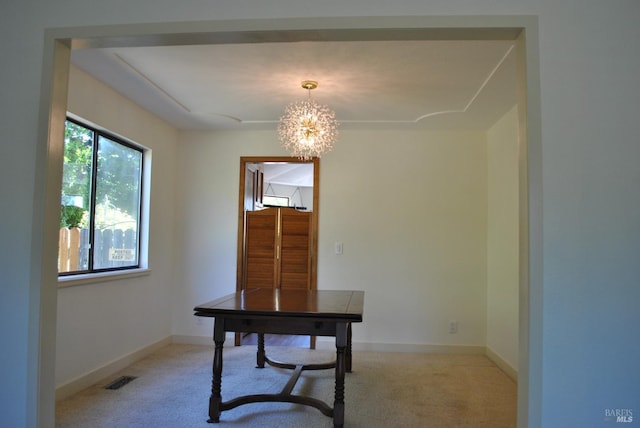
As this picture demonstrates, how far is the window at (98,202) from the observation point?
3.30 meters

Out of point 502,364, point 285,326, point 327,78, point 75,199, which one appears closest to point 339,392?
point 285,326

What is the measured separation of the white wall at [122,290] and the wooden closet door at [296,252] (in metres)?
1.28

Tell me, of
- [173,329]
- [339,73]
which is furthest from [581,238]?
[173,329]

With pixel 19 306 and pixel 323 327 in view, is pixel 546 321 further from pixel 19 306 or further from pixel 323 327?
pixel 19 306

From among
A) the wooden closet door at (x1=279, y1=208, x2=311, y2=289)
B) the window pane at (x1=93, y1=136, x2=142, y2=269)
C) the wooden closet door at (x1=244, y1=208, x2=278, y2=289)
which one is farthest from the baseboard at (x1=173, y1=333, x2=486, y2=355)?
the window pane at (x1=93, y1=136, x2=142, y2=269)

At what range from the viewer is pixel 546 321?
1768 millimetres

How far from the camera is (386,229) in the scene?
186 inches

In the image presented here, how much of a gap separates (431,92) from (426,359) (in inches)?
103

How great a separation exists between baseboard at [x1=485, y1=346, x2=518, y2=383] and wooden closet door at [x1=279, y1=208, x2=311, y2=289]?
201cm

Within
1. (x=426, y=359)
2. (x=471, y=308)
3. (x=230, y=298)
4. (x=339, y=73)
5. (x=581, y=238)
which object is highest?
(x=339, y=73)

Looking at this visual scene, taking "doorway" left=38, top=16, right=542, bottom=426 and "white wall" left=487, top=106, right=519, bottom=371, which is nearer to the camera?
"doorway" left=38, top=16, right=542, bottom=426

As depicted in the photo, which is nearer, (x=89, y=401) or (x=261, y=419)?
(x=261, y=419)

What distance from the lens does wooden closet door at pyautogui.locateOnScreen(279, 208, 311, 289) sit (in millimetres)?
4840

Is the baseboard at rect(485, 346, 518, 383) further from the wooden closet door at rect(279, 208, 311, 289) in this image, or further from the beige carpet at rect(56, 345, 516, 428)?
the wooden closet door at rect(279, 208, 311, 289)
